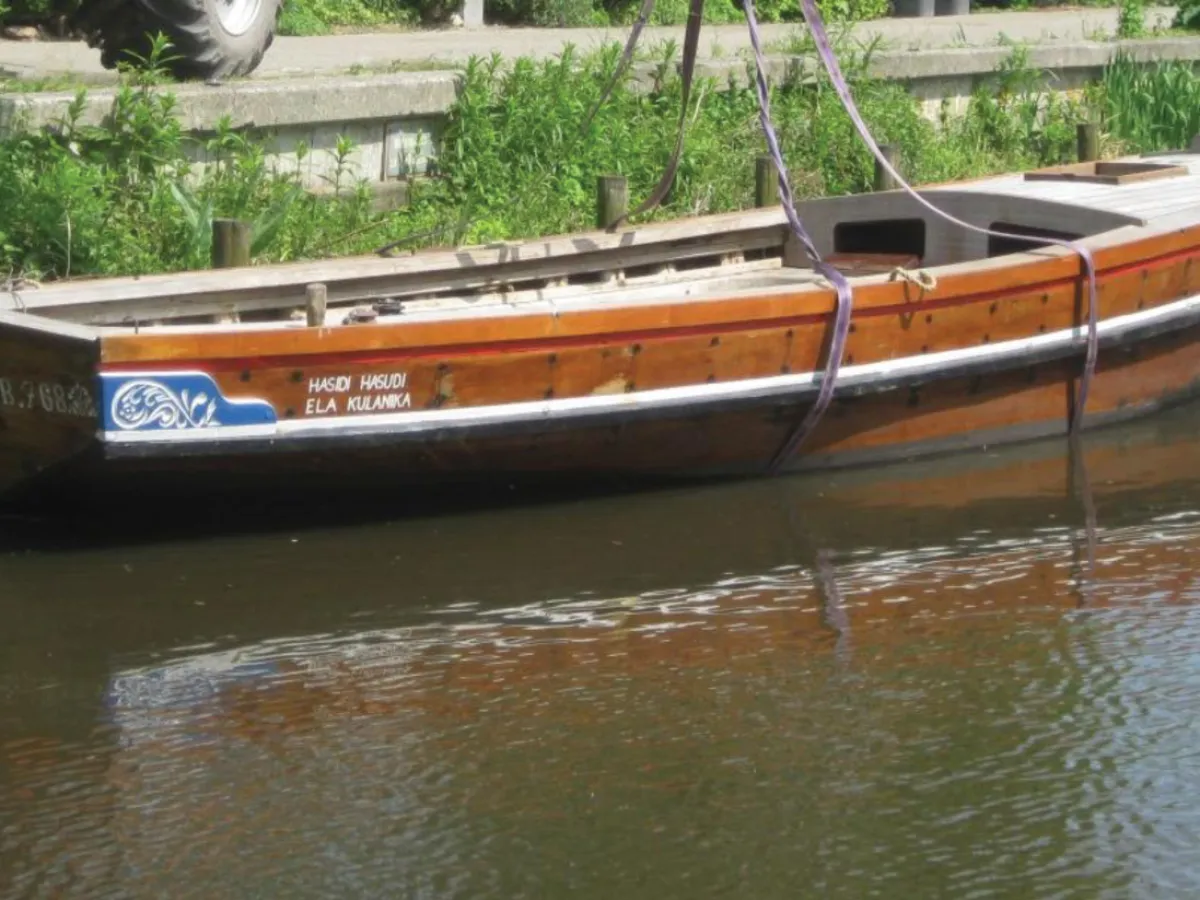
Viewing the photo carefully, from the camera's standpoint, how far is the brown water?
17.8 feet

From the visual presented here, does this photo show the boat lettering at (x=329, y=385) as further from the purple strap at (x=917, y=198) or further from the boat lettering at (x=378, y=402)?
the purple strap at (x=917, y=198)

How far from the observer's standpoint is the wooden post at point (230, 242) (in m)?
9.35

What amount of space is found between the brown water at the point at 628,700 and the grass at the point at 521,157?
2.28m

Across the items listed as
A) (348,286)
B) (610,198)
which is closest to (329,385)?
(348,286)

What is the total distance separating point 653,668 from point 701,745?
0.67 m

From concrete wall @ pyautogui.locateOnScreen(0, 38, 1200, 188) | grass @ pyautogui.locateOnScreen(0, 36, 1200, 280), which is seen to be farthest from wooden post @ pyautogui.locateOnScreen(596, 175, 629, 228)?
concrete wall @ pyautogui.locateOnScreen(0, 38, 1200, 188)

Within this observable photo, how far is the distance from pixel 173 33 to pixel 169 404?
4126 millimetres

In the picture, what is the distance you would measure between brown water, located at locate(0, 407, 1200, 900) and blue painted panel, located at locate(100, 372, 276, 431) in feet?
1.80

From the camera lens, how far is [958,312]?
9.01m

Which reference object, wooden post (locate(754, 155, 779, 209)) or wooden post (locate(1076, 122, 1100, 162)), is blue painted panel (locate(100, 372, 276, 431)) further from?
wooden post (locate(1076, 122, 1100, 162))

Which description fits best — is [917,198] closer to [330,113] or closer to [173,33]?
[330,113]

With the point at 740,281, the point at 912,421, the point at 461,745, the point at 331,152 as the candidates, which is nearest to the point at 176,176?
the point at 331,152

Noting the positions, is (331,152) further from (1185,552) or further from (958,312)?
(1185,552)

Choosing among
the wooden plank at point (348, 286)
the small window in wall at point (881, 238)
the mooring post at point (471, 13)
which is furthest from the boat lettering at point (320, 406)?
the mooring post at point (471, 13)
